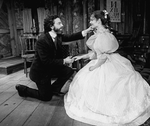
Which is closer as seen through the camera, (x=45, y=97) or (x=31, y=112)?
(x=31, y=112)

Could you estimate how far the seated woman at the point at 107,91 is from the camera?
5.69ft

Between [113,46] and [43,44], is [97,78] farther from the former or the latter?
[43,44]

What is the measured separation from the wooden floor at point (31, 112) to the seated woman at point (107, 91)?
0.15 m

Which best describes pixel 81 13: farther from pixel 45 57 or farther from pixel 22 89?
pixel 22 89

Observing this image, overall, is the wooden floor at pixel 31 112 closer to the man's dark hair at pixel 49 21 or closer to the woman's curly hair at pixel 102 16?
the man's dark hair at pixel 49 21

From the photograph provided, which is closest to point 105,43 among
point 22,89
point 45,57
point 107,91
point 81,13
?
point 107,91

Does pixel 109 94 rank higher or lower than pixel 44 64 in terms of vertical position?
lower

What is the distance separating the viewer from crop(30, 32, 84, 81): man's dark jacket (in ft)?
7.73

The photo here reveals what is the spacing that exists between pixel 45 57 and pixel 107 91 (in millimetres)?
1044

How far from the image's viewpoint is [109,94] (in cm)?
182

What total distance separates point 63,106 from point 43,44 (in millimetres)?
955

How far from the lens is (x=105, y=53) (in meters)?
2.04

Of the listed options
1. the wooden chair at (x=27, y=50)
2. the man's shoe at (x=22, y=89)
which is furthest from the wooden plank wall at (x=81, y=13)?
the man's shoe at (x=22, y=89)

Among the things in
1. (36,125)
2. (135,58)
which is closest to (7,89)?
(36,125)
